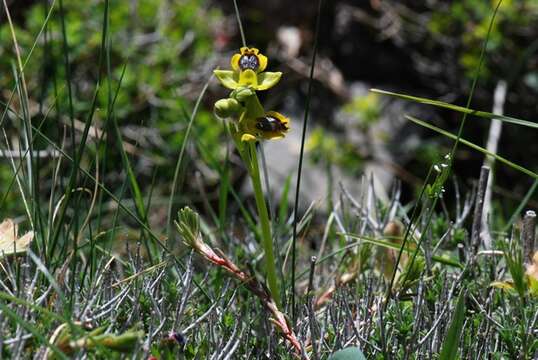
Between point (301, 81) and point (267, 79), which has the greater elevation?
point (267, 79)

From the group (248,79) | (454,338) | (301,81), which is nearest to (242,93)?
(248,79)

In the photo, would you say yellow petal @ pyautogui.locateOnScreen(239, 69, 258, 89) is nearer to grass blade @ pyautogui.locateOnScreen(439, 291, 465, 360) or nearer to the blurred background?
grass blade @ pyautogui.locateOnScreen(439, 291, 465, 360)

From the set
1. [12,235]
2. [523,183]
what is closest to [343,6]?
[523,183]

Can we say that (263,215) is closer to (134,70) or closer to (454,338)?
(454,338)

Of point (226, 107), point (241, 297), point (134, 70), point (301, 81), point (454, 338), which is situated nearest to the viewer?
point (454, 338)

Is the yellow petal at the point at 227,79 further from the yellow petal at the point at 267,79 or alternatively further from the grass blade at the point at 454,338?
the grass blade at the point at 454,338
